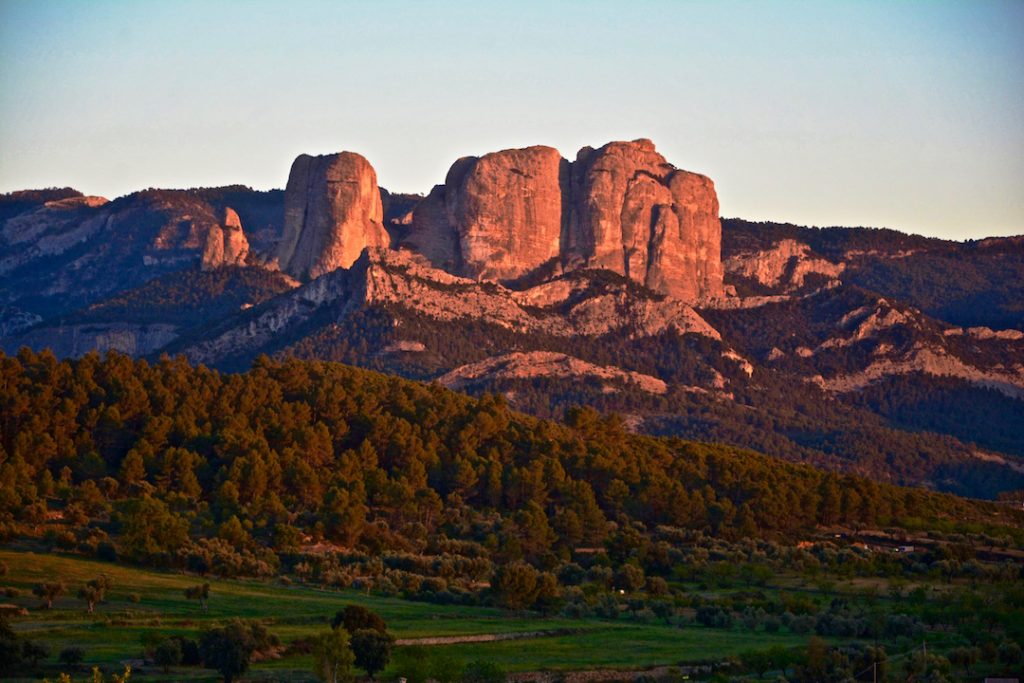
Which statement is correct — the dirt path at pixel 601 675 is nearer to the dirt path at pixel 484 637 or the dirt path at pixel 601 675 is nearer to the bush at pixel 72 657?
the dirt path at pixel 484 637

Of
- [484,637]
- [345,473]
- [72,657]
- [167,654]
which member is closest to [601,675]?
[484,637]

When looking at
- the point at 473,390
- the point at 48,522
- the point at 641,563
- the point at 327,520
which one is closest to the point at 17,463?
the point at 48,522

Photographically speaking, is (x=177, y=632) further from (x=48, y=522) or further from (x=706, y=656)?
(x=48, y=522)

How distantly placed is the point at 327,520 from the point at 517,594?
21807 mm

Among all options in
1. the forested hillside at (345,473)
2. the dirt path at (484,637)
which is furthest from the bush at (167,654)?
the forested hillside at (345,473)

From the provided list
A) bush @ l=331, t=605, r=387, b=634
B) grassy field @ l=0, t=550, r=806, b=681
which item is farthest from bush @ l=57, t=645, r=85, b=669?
bush @ l=331, t=605, r=387, b=634

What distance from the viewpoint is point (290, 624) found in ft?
264

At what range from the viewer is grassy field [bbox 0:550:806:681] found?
2874 inches

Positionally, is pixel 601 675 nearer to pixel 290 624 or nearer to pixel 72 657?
pixel 290 624

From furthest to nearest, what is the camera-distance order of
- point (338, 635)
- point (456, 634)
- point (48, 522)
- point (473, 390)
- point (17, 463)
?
point (473, 390)
point (17, 463)
point (48, 522)
point (456, 634)
point (338, 635)

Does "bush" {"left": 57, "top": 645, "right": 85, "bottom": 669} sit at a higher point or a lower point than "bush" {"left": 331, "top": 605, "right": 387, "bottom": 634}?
lower

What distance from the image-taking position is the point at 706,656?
76.4 metres

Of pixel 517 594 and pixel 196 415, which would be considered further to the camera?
pixel 196 415

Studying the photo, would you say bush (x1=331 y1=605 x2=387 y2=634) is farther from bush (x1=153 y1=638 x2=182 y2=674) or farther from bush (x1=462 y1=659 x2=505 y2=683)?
bush (x1=153 y1=638 x2=182 y2=674)
